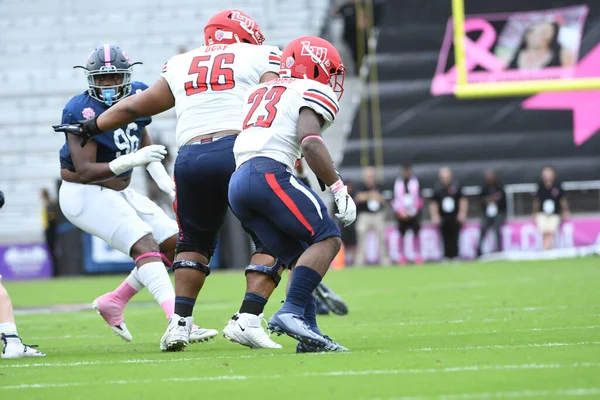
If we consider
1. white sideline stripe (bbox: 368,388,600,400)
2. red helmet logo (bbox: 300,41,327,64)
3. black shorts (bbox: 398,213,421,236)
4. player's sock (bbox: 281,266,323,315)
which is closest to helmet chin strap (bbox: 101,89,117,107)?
red helmet logo (bbox: 300,41,327,64)

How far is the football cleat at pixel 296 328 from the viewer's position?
519 centimetres

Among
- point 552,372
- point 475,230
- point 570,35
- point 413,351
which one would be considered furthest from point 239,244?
point 552,372

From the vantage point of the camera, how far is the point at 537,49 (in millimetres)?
19453

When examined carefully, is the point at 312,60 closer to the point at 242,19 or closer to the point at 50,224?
the point at 242,19

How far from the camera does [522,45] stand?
19.5 m

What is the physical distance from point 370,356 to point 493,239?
14.4 metres

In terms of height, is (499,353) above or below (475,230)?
above

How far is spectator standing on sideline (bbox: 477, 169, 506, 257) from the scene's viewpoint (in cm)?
1872

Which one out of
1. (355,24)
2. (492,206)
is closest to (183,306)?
(492,206)

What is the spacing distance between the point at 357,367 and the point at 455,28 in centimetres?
1532

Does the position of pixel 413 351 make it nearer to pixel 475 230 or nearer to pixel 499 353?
pixel 499 353

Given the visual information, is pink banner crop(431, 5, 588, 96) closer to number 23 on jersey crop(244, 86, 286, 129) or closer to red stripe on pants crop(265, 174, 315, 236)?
number 23 on jersey crop(244, 86, 286, 129)

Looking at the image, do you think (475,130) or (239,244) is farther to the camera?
(475,130)

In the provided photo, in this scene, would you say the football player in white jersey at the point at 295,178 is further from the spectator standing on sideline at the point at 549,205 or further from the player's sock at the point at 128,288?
the spectator standing on sideline at the point at 549,205
